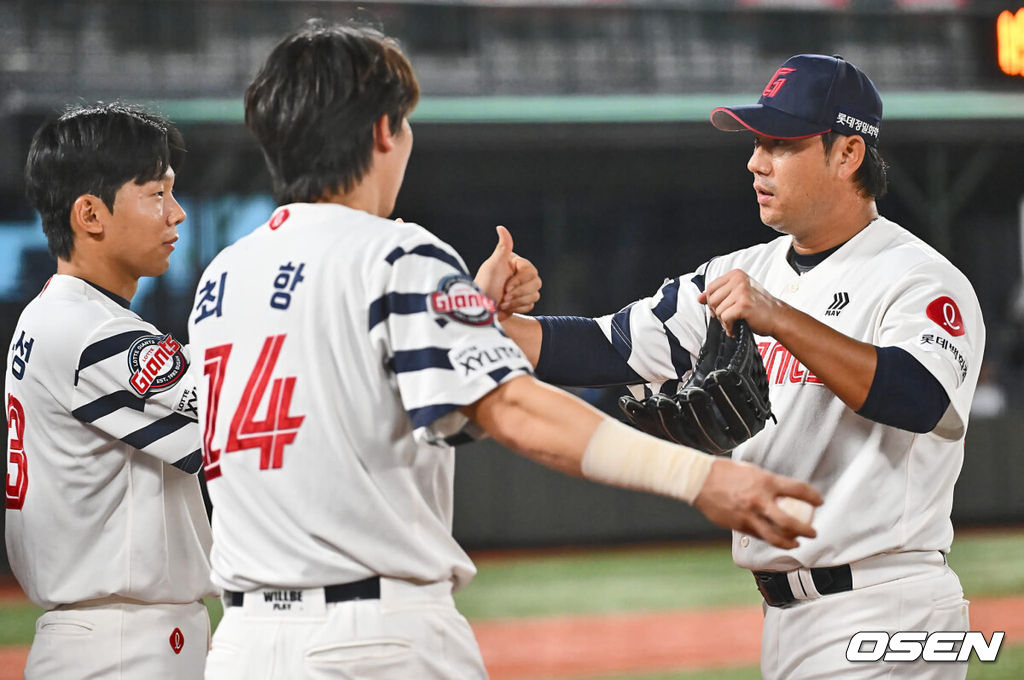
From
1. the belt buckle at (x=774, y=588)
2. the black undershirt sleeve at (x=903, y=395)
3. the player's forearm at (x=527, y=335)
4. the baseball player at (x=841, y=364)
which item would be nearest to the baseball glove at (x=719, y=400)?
the baseball player at (x=841, y=364)

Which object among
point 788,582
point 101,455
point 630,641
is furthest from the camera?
point 630,641

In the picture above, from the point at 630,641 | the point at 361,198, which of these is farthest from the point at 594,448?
the point at 630,641

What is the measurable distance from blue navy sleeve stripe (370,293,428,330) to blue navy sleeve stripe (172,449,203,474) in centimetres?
92

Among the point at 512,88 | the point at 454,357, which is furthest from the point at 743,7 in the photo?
the point at 454,357

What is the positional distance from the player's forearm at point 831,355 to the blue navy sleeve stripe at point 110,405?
150cm

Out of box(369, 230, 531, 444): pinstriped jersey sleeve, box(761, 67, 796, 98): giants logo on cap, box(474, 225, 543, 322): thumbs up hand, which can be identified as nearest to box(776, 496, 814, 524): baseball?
box(369, 230, 531, 444): pinstriped jersey sleeve

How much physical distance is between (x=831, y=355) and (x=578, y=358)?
942 millimetres

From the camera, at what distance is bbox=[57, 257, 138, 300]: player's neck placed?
3.15m

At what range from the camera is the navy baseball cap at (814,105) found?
10.7 ft

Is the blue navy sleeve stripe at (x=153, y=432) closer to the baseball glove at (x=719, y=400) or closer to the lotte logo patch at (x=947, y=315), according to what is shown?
the baseball glove at (x=719, y=400)

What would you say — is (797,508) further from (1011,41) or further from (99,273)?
(1011,41)

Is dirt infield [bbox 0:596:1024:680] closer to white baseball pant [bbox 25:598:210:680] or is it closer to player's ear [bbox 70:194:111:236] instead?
white baseball pant [bbox 25:598:210:680]

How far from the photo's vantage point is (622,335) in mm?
3562

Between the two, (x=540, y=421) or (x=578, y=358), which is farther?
(x=578, y=358)
